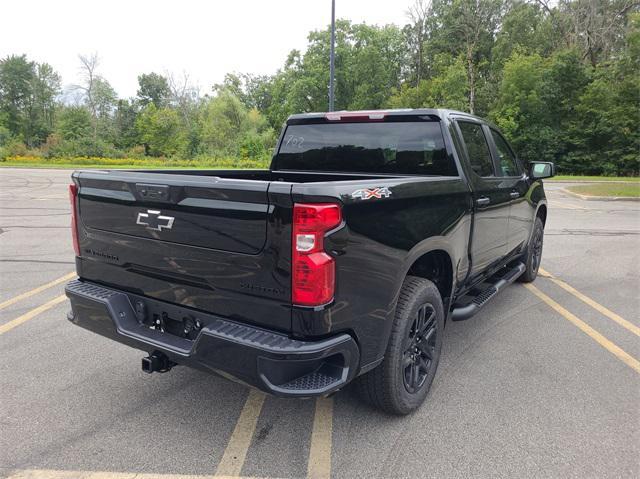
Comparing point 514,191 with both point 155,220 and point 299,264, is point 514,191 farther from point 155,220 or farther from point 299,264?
point 155,220

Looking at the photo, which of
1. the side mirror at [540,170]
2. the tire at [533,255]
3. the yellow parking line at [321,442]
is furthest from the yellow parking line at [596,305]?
the yellow parking line at [321,442]

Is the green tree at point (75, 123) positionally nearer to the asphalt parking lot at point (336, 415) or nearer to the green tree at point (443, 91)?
the green tree at point (443, 91)

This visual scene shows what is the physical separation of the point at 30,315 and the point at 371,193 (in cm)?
395

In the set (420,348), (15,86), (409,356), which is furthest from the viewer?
(15,86)

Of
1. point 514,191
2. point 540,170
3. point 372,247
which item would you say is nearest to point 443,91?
point 540,170

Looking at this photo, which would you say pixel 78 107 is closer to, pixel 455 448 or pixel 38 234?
pixel 38 234

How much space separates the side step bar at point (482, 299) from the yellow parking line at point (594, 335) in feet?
1.91

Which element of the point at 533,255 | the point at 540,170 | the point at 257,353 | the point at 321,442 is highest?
the point at 540,170

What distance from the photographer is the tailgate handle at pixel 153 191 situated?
244 centimetres

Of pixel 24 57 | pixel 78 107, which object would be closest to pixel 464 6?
pixel 78 107

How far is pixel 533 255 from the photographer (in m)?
5.97

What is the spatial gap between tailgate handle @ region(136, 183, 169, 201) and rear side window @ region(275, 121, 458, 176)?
1.78 m

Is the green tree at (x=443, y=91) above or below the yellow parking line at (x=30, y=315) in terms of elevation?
above

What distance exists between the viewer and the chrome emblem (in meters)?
2.47
